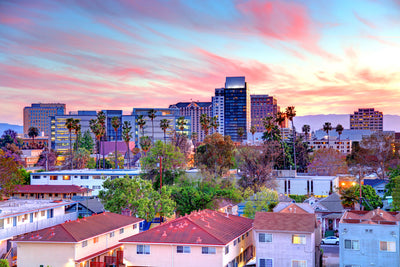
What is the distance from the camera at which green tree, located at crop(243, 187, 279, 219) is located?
5656 centimetres

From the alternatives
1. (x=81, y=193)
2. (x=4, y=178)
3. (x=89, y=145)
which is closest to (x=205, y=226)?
(x=4, y=178)

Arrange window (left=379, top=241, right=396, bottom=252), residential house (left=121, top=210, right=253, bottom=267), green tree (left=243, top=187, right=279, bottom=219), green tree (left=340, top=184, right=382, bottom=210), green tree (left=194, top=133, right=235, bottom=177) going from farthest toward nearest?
green tree (left=194, top=133, right=235, bottom=177), green tree (left=340, top=184, right=382, bottom=210), green tree (left=243, top=187, right=279, bottom=219), residential house (left=121, top=210, right=253, bottom=267), window (left=379, top=241, right=396, bottom=252)

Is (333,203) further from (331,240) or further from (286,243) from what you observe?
(286,243)

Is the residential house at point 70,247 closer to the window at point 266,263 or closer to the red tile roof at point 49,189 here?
the window at point 266,263

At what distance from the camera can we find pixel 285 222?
37.4 meters

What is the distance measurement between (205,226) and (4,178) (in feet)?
122

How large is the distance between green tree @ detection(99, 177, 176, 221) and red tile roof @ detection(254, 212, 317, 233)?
56.6ft

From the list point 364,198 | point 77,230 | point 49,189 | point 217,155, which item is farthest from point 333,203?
point 49,189

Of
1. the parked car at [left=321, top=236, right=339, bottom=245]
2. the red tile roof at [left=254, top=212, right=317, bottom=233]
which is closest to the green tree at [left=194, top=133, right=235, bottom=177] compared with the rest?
the parked car at [left=321, top=236, right=339, bottom=245]

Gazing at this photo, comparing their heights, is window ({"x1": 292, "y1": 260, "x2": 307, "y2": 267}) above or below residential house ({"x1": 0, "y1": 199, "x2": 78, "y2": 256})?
below

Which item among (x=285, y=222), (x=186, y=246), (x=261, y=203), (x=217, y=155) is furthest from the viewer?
(x=217, y=155)

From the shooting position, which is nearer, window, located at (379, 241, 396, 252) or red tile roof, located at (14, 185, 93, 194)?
window, located at (379, 241, 396, 252)

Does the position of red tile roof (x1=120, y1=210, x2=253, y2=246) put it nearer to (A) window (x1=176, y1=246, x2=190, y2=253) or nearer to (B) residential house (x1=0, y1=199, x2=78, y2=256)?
(A) window (x1=176, y1=246, x2=190, y2=253)

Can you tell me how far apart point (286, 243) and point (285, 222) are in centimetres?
180
